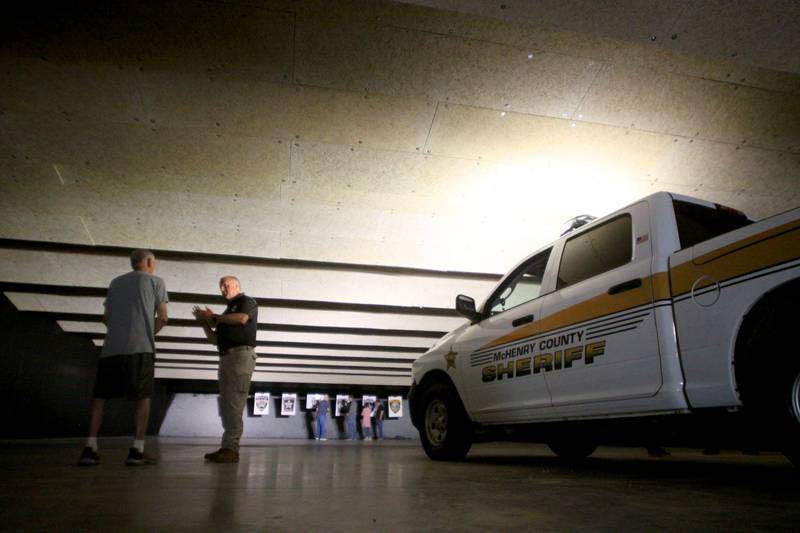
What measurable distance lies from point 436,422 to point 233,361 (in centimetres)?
192

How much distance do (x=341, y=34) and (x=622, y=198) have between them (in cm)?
404

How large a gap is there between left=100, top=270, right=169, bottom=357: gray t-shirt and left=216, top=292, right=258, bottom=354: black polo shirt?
0.58 m

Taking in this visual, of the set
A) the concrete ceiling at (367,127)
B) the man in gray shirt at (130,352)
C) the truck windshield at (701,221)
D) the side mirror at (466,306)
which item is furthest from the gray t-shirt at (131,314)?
the truck windshield at (701,221)

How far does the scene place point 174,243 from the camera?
6898 mm

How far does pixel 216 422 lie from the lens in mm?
18109

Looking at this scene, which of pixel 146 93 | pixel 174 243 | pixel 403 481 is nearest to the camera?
pixel 403 481

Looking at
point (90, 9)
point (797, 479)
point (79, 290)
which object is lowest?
point (797, 479)

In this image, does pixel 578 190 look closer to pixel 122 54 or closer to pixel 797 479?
pixel 797 479

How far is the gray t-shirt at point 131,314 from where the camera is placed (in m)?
3.78

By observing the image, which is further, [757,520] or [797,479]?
[797,479]

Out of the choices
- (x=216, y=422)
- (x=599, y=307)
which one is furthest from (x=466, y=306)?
(x=216, y=422)

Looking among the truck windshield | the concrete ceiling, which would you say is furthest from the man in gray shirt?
the truck windshield

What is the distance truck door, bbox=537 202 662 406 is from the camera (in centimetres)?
265

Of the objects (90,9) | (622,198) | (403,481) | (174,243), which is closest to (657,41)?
(622,198)
